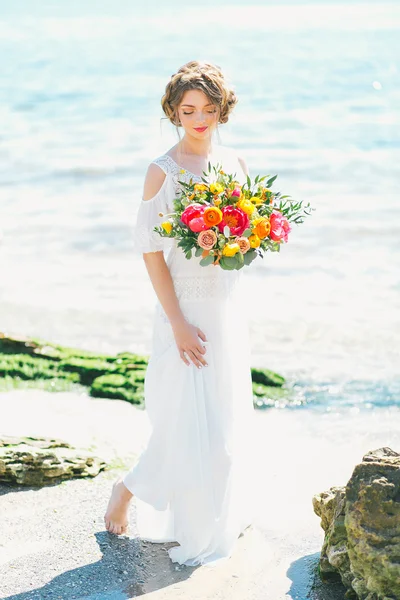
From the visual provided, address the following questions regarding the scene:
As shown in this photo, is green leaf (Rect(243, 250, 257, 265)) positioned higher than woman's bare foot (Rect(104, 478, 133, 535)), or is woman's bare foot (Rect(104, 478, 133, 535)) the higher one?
green leaf (Rect(243, 250, 257, 265))

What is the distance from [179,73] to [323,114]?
63.6 ft

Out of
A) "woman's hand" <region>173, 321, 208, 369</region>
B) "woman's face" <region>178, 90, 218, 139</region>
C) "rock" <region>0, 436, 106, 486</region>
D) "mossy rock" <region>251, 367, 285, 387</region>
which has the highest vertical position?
"woman's face" <region>178, 90, 218, 139</region>

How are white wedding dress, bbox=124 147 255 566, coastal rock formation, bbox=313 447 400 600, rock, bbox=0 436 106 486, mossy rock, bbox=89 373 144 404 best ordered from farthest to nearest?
mossy rock, bbox=89 373 144 404 → rock, bbox=0 436 106 486 → white wedding dress, bbox=124 147 255 566 → coastal rock formation, bbox=313 447 400 600

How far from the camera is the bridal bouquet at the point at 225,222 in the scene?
3.99 meters

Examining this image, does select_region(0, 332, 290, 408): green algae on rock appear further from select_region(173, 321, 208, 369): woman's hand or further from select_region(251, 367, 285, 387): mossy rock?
select_region(173, 321, 208, 369): woman's hand

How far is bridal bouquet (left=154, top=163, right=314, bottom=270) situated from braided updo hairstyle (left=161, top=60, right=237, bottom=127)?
35 centimetres

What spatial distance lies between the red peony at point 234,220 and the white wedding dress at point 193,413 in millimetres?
324

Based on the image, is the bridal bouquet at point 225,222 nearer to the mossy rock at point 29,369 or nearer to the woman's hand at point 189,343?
the woman's hand at point 189,343

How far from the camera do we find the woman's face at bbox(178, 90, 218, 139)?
4262 millimetres

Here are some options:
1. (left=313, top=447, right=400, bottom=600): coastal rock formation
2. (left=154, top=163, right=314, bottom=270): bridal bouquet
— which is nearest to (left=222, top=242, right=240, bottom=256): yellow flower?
(left=154, top=163, right=314, bottom=270): bridal bouquet

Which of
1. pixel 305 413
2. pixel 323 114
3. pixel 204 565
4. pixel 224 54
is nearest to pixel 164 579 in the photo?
pixel 204 565

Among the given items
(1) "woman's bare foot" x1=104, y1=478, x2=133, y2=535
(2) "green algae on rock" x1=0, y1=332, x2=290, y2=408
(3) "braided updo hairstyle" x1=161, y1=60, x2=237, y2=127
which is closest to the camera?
(3) "braided updo hairstyle" x1=161, y1=60, x2=237, y2=127

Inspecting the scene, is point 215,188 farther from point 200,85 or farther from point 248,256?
point 200,85

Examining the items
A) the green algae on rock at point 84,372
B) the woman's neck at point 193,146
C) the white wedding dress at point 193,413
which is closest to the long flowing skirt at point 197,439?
the white wedding dress at point 193,413
